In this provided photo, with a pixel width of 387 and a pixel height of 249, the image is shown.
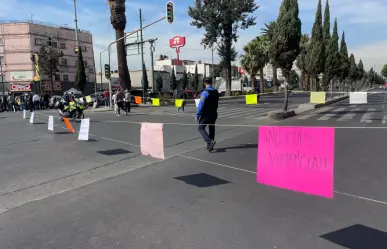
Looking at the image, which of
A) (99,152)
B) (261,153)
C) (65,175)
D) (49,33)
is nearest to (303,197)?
(261,153)

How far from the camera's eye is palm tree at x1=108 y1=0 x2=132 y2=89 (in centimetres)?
2869

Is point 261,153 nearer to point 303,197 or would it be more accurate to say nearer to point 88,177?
point 303,197

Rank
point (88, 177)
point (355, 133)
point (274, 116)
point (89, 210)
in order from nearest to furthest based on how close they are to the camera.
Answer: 1. point (89, 210)
2. point (88, 177)
3. point (355, 133)
4. point (274, 116)

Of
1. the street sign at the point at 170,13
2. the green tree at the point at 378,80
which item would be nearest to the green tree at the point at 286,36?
the street sign at the point at 170,13

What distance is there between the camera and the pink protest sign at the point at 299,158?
3359 millimetres

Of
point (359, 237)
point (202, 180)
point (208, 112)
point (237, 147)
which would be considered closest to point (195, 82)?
point (237, 147)

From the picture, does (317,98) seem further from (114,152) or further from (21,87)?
(21,87)

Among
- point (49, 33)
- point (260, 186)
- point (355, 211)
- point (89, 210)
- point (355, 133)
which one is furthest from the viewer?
point (49, 33)

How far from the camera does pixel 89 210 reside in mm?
4273

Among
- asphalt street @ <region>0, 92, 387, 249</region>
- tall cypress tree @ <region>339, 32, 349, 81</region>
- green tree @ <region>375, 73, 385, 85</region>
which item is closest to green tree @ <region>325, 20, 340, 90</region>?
tall cypress tree @ <region>339, 32, 349, 81</region>

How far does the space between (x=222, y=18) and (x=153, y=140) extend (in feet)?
106

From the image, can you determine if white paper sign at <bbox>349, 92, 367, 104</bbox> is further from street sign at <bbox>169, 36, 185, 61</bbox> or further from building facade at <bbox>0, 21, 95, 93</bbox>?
street sign at <bbox>169, 36, 185, 61</bbox>

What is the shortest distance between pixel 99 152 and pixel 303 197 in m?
5.52

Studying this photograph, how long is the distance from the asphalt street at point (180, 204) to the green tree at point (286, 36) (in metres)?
10.7
